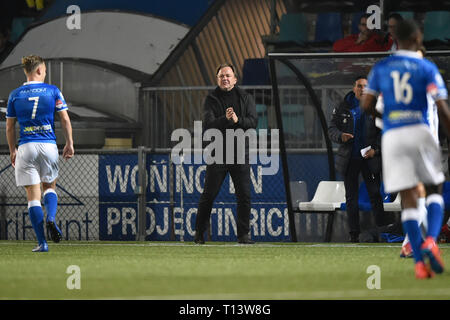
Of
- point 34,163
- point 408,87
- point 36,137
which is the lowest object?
point 34,163

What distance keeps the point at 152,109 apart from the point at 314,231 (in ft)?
8.93

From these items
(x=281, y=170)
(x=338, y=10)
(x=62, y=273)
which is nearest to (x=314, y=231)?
(x=281, y=170)

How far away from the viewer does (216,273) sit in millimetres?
8094

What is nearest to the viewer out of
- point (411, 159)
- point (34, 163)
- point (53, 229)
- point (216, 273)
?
point (411, 159)

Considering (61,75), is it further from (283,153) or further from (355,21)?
(283,153)

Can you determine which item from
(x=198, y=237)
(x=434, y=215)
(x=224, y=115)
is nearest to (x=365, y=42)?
(x=224, y=115)

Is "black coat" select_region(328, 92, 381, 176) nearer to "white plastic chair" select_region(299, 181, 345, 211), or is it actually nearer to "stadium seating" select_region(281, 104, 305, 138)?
"white plastic chair" select_region(299, 181, 345, 211)

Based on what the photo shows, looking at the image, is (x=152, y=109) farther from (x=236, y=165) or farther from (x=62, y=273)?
(x=62, y=273)

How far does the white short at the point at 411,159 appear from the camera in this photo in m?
7.39

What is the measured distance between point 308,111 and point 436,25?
9.19 feet

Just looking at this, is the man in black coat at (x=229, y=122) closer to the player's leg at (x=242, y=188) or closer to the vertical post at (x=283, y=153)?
the player's leg at (x=242, y=188)

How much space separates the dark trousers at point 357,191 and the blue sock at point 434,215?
415 cm

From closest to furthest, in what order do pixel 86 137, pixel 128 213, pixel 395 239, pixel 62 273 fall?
1. pixel 62 273
2. pixel 395 239
3. pixel 128 213
4. pixel 86 137

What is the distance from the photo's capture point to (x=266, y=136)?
13727 mm
